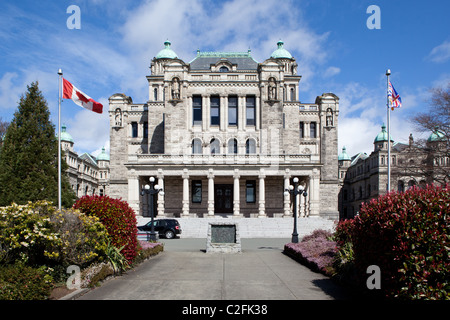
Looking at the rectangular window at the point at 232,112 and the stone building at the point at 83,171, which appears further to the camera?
the stone building at the point at 83,171

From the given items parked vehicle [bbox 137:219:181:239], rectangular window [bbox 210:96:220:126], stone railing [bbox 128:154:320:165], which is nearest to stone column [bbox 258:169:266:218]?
stone railing [bbox 128:154:320:165]

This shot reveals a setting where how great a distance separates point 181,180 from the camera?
41.8 meters

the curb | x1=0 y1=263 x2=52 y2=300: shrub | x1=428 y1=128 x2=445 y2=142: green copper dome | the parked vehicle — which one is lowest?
the parked vehicle

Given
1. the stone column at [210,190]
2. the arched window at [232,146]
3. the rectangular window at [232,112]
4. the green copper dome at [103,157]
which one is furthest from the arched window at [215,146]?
the green copper dome at [103,157]

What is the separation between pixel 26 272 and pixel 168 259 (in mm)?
7962

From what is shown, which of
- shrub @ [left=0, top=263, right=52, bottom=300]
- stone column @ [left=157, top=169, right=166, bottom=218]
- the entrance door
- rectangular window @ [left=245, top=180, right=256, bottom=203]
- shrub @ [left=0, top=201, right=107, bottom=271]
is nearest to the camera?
shrub @ [left=0, top=263, right=52, bottom=300]

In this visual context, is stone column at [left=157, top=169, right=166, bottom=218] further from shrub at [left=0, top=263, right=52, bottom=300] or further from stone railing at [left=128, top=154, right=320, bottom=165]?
shrub at [left=0, top=263, right=52, bottom=300]

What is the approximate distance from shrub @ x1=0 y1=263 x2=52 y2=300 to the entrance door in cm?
3506

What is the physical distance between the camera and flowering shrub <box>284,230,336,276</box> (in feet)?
38.8

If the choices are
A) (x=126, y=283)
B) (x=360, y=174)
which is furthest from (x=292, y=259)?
(x=360, y=174)

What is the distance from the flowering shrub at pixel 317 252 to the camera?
38.8ft

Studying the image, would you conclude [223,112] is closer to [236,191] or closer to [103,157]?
[236,191]

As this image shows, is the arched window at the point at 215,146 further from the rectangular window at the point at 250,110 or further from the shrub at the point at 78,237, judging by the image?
the shrub at the point at 78,237

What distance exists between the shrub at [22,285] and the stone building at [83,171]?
50.9 m
